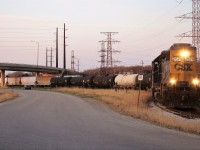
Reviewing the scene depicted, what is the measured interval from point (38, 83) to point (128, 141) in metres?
103

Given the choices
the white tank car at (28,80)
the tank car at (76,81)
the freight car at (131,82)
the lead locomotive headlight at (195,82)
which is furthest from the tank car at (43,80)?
the lead locomotive headlight at (195,82)

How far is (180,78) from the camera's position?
90.7 ft

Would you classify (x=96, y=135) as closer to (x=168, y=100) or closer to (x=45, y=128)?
(x=45, y=128)

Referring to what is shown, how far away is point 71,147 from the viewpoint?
1104 cm

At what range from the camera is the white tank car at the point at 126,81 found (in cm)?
5813

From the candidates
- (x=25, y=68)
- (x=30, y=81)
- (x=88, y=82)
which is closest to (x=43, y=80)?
(x=30, y=81)

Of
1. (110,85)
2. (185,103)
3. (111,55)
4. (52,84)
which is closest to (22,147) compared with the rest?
(185,103)

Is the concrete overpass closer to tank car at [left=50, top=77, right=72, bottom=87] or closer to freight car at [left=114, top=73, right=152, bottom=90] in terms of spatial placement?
tank car at [left=50, top=77, right=72, bottom=87]

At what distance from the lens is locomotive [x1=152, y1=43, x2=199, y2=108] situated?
26.5 meters

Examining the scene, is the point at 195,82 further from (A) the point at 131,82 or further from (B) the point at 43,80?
(B) the point at 43,80

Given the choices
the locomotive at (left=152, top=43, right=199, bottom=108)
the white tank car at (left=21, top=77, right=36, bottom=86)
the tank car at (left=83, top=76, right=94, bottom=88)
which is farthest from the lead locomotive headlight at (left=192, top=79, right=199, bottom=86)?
the white tank car at (left=21, top=77, right=36, bottom=86)

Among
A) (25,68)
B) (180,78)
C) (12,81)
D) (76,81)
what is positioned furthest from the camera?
(12,81)

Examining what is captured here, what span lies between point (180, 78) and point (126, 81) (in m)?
32.7

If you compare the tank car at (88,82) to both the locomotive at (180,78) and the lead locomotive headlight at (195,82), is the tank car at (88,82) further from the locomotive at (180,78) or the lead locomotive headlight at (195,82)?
the lead locomotive headlight at (195,82)
